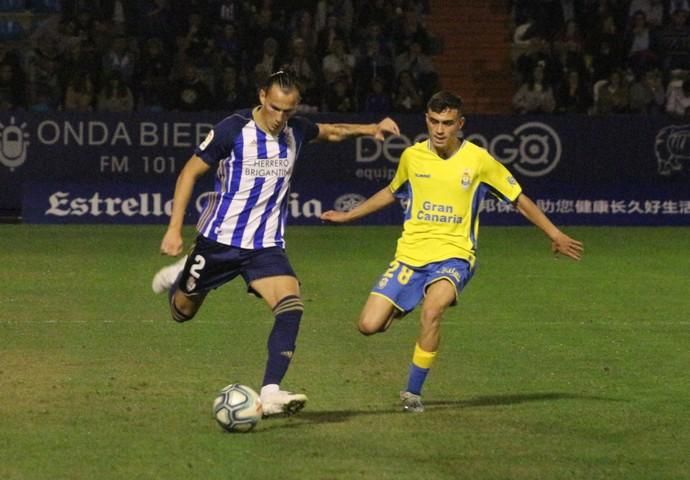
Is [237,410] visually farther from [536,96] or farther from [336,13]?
[336,13]

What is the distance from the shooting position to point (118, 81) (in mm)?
25172

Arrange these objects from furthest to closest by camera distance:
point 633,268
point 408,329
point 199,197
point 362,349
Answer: point 199,197 < point 633,268 < point 408,329 < point 362,349

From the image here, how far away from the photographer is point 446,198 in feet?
31.3

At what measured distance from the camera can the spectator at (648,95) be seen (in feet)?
86.5

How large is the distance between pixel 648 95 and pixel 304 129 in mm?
18107

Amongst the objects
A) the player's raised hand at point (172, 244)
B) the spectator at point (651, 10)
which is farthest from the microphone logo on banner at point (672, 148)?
the player's raised hand at point (172, 244)

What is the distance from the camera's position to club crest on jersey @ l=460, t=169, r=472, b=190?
951 cm

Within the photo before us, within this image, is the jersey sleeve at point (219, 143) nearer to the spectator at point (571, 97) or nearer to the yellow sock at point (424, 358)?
the yellow sock at point (424, 358)

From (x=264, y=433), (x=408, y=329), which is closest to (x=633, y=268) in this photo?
(x=408, y=329)

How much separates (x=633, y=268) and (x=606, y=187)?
637 cm

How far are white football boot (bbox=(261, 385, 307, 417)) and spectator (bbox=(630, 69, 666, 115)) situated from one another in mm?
18679

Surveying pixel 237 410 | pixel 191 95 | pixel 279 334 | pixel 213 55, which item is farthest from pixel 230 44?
pixel 237 410

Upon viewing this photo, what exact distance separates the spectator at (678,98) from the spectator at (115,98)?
9122mm

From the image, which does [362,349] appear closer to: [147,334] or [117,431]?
[147,334]
